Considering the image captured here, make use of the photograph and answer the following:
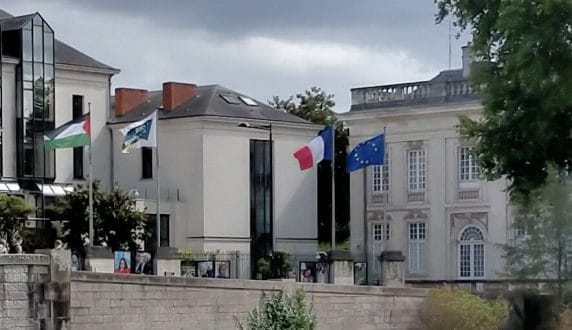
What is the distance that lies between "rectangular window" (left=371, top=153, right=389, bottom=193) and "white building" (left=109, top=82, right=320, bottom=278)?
418 cm

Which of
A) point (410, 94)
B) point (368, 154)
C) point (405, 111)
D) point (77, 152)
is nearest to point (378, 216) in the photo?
point (405, 111)

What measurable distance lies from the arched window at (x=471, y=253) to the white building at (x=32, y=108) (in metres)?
16.2

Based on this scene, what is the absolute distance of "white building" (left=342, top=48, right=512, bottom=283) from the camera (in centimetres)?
6475

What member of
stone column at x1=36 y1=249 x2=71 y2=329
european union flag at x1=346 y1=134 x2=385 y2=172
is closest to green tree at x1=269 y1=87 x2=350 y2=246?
european union flag at x1=346 y1=134 x2=385 y2=172

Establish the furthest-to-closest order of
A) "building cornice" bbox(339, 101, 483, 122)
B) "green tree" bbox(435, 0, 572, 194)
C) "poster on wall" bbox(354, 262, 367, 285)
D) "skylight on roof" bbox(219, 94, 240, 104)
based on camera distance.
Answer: "skylight on roof" bbox(219, 94, 240, 104) → "building cornice" bbox(339, 101, 483, 122) → "poster on wall" bbox(354, 262, 367, 285) → "green tree" bbox(435, 0, 572, 194)

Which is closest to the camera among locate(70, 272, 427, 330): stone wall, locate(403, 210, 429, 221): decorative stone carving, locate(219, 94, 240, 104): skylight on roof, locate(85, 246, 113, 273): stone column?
locate(70, 272, 427, 330): stone wall

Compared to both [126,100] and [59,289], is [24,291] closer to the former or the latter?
[59,289]

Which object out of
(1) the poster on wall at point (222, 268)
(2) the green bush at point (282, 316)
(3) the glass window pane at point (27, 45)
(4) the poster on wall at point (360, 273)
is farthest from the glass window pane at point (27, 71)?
(2) the green bush at point (282, 316)

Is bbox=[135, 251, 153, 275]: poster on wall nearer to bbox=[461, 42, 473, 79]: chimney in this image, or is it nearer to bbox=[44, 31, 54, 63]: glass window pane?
bbox=[461, 42, 473, 79]: chimney

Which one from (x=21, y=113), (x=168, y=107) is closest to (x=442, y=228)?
(x=168, y=107)

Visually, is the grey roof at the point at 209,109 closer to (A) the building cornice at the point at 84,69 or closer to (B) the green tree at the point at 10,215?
(A) the building cornice at the point at 84,69

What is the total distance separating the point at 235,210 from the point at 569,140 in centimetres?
3475

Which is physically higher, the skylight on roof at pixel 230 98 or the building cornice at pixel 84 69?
the building cornice at pixel 84 69

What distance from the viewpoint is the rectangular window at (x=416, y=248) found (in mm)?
66688
